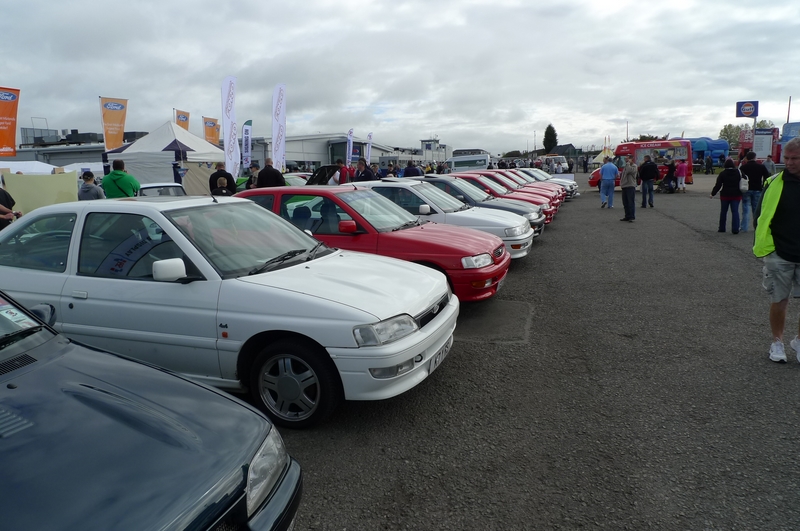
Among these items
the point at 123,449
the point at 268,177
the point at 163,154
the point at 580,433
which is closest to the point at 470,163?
the point at 163,154

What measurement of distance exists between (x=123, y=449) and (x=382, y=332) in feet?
5.88

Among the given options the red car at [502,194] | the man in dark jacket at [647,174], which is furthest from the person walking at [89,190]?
the man in dark jacket at [647,174]

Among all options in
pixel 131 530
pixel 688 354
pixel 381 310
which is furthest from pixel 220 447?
pixel 688 354

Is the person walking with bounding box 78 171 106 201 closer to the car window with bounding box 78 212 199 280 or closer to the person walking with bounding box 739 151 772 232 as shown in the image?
the car window with bounding box 78 212 199 280

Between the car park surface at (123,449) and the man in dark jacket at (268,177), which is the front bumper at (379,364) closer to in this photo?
the car park surface at (123,449)

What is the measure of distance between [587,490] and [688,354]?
2575mm

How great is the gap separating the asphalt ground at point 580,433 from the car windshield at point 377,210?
1.48 meters

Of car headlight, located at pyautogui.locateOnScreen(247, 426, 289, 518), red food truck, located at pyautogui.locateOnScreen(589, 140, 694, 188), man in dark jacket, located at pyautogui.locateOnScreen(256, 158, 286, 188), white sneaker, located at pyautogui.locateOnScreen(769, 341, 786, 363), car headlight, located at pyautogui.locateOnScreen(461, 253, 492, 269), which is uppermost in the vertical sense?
red food truck, located at pyautogui.locateOnScreen(589, 140, 694, 188)

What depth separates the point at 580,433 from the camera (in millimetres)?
3561

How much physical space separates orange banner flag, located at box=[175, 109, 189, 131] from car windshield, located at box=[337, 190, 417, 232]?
24.1 meters

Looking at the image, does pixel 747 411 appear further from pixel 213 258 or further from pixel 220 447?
pixel 213 258

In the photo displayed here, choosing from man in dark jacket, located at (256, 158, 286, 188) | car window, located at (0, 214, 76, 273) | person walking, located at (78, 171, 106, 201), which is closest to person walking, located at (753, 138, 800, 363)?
car window, located at (0, 214, 76, 273)

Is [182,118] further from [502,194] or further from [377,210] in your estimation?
[377,210]

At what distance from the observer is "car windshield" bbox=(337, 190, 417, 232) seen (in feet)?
21.2
